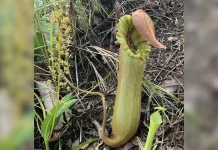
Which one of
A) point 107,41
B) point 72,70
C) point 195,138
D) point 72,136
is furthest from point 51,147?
point 195,138

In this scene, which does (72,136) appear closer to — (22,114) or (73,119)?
(73,119)

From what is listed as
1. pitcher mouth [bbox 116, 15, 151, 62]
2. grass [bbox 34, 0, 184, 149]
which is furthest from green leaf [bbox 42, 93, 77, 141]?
pitcher mouth [bbox 116, 15, 151, 62]

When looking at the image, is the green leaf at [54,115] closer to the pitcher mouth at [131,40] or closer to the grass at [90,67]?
the grass at [90,67]

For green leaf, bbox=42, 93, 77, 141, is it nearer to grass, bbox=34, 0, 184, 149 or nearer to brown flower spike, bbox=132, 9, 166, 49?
grass, bbox=34, 0, 184, 149

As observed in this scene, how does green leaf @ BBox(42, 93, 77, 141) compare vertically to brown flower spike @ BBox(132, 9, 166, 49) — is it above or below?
below

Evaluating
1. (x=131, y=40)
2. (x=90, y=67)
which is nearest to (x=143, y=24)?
(x=131, y=40)

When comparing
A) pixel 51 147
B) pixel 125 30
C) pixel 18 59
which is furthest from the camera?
pixel 51 147

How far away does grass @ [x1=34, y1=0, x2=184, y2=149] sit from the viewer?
88 centimetres

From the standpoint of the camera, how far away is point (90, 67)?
961mm

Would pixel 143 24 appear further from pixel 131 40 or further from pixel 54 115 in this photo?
pixel 54 115

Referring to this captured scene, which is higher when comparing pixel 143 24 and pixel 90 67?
pixel 143 24

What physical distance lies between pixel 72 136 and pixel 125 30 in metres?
0.32

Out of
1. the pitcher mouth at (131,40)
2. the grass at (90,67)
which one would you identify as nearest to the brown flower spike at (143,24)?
the pitcher mouth at (131,40)

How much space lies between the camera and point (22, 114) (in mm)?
370
